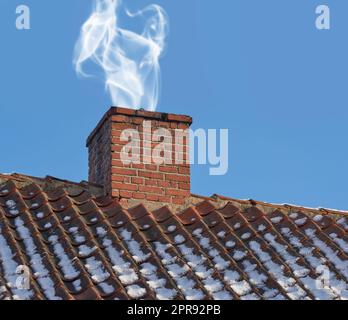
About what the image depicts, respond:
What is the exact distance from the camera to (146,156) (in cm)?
1083

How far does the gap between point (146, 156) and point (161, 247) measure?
1629 mm

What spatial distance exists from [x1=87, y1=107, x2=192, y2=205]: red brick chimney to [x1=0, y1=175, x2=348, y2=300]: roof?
0.27 m

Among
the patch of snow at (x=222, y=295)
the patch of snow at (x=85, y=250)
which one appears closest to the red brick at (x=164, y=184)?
the patch of snow at (x=85, y=250)

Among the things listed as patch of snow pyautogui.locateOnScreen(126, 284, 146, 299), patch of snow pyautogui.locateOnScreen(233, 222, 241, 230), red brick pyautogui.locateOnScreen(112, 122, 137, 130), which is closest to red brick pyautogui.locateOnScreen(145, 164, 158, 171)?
red brick pyautogui.locateOnScreen(112, 122, 137, 130)

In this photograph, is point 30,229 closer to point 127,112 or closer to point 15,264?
point 15,264

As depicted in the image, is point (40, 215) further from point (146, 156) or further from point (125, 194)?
point (146, 156)

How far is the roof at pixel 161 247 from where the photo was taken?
8625 mm

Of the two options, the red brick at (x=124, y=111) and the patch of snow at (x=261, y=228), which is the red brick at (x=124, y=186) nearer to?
the red brick at (x=124, y=111)

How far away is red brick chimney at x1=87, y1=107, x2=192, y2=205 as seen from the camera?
35.0 ft

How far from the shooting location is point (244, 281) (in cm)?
897

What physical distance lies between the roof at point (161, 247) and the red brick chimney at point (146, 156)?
27cm

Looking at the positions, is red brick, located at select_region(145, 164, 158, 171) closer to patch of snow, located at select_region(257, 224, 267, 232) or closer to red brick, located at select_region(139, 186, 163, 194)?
red brick, located at select_region(139, 186, 163, 194)

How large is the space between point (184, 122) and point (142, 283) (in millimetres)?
2968
